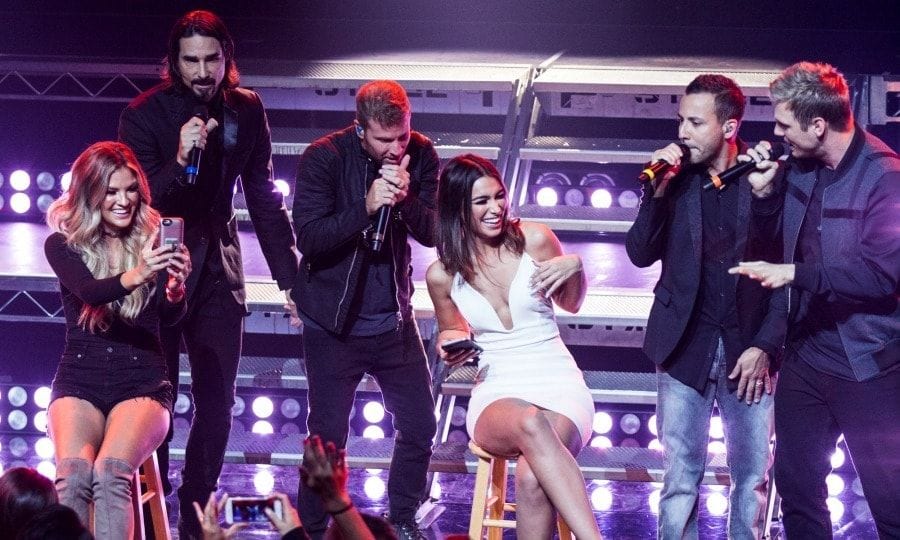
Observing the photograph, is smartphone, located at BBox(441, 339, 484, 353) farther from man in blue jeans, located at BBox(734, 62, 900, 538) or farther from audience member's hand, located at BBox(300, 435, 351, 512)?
audience member's hand, located at BBox(300, 435, 351, 512)

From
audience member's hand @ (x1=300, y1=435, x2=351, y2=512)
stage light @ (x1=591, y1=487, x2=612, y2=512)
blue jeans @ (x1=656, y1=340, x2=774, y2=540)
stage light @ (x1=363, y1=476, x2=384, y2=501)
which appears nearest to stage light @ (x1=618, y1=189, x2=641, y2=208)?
stage light @ (x1=591, y1=487, x2=612, y2=512)

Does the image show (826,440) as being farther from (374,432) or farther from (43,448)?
(43,448)

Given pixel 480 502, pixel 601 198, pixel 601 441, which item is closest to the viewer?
pixel 480 502

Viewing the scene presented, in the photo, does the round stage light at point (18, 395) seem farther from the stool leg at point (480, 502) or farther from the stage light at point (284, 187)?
the stool leg at point (480, 502)

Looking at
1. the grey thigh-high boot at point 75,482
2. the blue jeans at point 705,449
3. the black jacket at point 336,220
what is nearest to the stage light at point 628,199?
the black jacket at point 336,220

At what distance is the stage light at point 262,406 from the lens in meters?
5.76

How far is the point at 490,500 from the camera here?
13.1 feet

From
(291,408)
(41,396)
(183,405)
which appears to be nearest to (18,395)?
(41,396)

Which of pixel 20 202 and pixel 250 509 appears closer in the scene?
pixel 250 509

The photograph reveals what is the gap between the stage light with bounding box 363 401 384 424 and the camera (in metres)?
5.67

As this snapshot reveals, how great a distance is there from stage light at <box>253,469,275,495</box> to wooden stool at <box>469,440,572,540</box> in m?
1.53

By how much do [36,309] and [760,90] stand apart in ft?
12.2

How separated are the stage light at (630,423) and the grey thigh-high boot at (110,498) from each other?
266cm

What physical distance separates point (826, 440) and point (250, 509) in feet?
6.22
